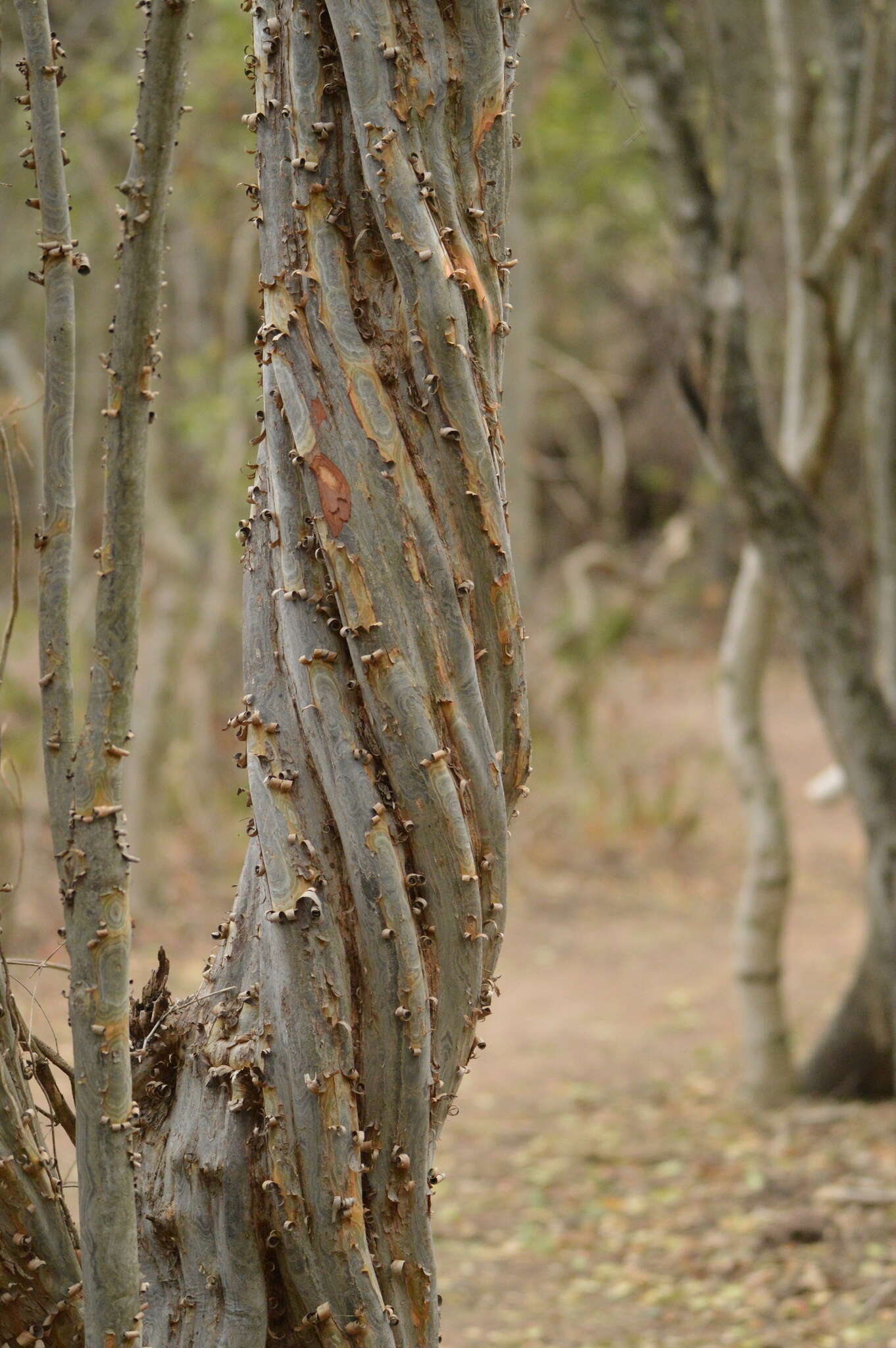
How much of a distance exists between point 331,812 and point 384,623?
250 mm

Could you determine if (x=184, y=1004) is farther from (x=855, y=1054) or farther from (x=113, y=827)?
(x=855, y=1054)

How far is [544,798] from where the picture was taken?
983 cm

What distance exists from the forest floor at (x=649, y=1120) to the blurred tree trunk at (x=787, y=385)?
508mm

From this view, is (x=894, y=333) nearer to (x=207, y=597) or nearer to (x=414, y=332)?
(x=414, y=332)

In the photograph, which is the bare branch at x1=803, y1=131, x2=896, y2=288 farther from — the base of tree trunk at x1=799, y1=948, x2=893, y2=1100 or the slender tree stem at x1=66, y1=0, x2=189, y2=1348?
the slender tree stem at x1=66, y1=0, x2=189, y2=1348

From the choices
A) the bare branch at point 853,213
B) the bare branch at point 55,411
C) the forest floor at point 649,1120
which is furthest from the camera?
the bare branch at point 853,213

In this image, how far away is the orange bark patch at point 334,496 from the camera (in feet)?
5.44

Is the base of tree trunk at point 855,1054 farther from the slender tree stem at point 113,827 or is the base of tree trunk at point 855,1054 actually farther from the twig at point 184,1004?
the slender tree stem at point 113,827

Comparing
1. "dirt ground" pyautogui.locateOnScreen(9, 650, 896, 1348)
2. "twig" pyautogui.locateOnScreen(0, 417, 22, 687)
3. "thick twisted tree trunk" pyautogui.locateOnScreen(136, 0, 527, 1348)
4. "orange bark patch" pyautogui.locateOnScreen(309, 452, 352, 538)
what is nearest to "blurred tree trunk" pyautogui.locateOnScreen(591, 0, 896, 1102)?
"dirt ground" pyautogui.locateOnScreen(9, 650, 896, 1348)

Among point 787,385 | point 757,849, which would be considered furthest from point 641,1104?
point 787,385

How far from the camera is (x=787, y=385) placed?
5.14m

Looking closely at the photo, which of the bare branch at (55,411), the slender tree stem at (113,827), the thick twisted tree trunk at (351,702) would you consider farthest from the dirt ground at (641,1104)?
the bare branch at (55,411)

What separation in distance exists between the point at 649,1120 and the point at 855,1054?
0.88 meters

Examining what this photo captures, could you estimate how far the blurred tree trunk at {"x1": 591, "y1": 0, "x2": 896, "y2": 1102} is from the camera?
4277 mm
